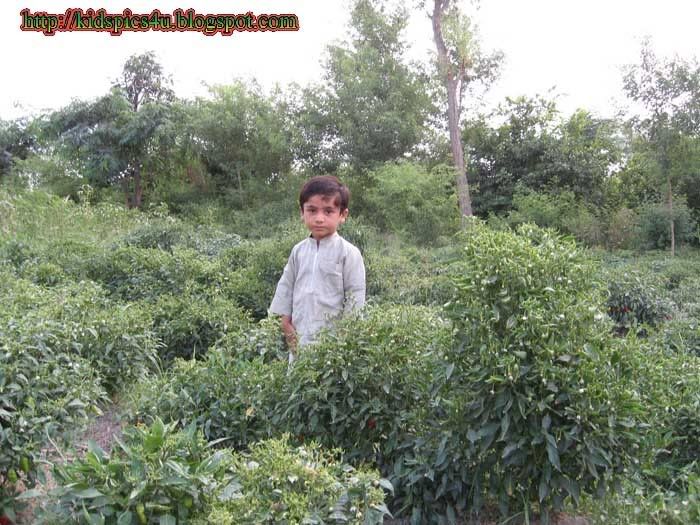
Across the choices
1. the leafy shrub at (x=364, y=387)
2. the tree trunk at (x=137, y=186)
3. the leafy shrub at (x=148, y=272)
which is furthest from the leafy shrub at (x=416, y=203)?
the leafy shrub at (x=364, y=387)

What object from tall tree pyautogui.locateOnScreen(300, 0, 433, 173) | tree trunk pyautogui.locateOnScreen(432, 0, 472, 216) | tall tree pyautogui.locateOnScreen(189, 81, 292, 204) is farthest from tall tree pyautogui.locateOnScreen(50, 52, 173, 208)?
tree trunk pyautogui.locateOnScreen(432, 0, 472, 216)

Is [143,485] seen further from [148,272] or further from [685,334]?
[148,272]

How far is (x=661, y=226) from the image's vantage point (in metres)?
13.9

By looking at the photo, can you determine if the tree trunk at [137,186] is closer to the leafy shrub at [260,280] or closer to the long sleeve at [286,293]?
the leafy shrub at [260,280]

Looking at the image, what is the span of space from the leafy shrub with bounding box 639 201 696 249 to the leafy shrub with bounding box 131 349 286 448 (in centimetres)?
1294

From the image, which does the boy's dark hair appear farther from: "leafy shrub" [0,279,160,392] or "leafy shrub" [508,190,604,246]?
"leafy shrub" [508,190,604,246]

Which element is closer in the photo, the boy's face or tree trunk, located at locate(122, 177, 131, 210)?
the boy's face

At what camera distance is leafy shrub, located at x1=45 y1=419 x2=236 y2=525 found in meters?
1.67

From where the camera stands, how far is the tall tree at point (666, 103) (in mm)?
11789

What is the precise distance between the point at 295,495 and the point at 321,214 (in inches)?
60.0

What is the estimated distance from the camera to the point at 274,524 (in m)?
1.67

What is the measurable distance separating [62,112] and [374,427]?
17.4 m

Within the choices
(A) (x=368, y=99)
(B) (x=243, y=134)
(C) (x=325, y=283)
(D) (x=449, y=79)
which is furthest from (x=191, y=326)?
(B) (x=243, y=134)

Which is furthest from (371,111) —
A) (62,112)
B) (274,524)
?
(274,524)
